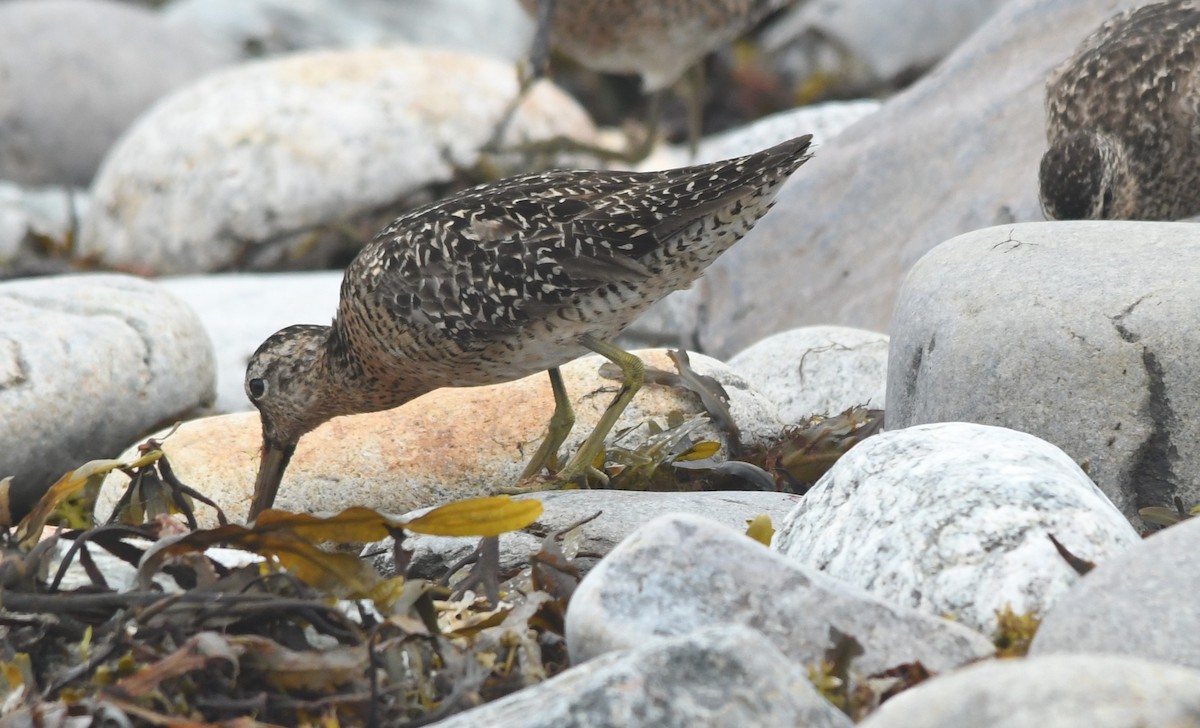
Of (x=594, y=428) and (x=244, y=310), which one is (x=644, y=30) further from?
(x=594, y=428)

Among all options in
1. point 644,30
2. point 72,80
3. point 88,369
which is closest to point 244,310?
point 88,369

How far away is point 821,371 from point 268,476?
2184 millimetres

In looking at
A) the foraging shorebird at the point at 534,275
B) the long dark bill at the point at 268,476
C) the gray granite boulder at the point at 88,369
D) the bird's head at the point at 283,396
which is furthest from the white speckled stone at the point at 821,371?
the gray granite boulder at the point at 88,369

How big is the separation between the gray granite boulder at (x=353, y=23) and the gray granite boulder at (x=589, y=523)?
462 inches

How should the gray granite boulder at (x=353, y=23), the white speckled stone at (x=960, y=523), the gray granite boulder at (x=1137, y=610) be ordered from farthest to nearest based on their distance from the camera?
the gray granite boulder at (x=353, y=23) → the white speckled stone at (x=960, y=523) → the gray granite boulder at (x=1137, y=610)

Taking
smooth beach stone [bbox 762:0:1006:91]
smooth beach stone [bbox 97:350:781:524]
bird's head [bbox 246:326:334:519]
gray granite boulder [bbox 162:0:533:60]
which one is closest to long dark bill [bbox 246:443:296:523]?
bird's head [bbox 246:326:334:519]

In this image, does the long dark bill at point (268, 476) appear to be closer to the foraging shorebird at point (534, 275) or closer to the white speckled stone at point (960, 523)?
the foraging shorebird at point (534, 275)

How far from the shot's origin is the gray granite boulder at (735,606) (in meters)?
3.17

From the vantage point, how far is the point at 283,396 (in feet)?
18.3

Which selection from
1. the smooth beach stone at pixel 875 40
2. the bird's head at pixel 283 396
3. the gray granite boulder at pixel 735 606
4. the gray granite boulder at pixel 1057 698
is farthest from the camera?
the smooth beach stone at pixel 875 40

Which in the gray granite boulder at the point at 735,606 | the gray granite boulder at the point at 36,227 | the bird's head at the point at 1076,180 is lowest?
the gray granite boulder at the point at 36,227

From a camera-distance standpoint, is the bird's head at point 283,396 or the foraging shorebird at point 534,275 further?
the bird's head at point 283,396

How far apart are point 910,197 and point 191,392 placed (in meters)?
3.49

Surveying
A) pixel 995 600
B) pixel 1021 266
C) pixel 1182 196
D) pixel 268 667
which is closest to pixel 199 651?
pixel 268 667
